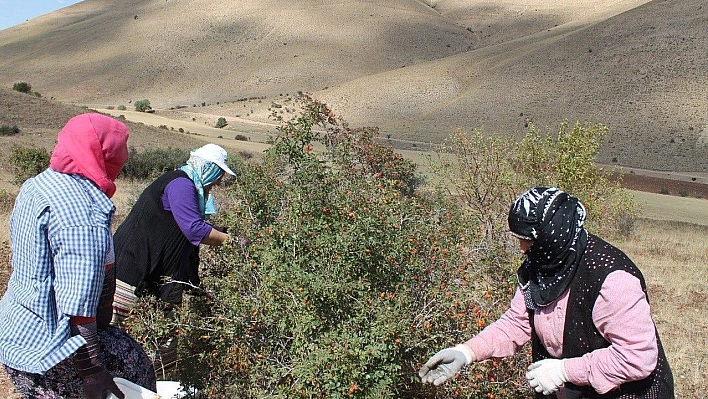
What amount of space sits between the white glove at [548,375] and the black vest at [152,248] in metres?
2.05

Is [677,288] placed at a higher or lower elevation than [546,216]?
lower

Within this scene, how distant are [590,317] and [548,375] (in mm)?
267

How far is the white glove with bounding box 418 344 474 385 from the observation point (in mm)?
2592

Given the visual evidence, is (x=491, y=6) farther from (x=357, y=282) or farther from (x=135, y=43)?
(x=357, y=282)

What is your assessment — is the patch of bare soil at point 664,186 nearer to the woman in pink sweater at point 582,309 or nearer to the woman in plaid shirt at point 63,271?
the woman in pink sweater at point 582,309

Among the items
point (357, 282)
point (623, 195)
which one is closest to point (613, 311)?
point (357, 282)

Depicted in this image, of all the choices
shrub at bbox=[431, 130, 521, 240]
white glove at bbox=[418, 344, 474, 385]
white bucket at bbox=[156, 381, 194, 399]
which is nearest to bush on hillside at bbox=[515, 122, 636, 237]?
shrub at bbox=[431, 130, 521, 240]

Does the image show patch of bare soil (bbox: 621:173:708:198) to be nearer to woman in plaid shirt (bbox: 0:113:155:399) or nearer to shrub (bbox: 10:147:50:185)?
shrub (bbox: 10:147:50:185)

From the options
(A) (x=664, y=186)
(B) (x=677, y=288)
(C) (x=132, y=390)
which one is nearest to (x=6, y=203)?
(C) (x=132, y=390)

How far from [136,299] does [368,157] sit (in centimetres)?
271

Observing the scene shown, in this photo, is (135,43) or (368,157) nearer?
(368,157)

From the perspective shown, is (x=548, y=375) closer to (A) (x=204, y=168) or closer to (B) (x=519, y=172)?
(A) (x=204, y=168)

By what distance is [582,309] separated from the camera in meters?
2.33

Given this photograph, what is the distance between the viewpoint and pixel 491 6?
363ft
